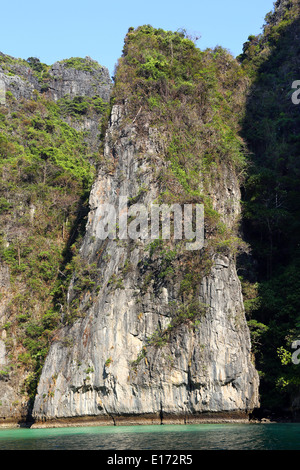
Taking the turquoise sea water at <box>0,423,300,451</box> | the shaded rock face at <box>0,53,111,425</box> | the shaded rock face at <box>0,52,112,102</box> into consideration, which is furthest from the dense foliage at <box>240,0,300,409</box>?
the shaded rock face at <box>0,52,112,102</box>

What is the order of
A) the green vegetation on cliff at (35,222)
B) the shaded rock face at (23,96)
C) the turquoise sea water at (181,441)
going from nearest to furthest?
the turquoise sea water at (181,441), the shaded rock face at (23,96), the green vegetation on cliff at (35,222)

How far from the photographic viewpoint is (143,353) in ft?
70.7

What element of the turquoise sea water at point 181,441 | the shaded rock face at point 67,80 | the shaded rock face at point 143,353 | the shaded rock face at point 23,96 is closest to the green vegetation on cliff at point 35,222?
the shaded rock face at point 23,96

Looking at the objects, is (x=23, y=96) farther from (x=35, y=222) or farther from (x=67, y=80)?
(x=35, y=222)

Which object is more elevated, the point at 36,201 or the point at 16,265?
the point at 36,201

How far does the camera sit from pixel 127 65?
103 ft

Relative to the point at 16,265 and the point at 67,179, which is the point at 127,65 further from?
the point at 16,265

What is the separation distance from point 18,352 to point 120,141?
45.7 feet

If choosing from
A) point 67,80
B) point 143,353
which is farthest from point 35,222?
point 67,80

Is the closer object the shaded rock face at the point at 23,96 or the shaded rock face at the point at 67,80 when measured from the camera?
the shaded rock face at the point at 23,96

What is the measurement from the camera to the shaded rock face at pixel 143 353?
20.2 m

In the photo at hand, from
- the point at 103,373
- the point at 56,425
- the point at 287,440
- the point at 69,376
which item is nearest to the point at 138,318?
the point at 103,373

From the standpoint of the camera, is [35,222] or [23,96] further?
[23,96]

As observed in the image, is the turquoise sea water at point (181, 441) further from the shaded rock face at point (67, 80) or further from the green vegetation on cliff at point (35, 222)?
the shaded rock face at point (67, 80)
